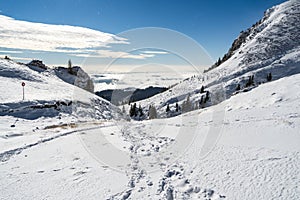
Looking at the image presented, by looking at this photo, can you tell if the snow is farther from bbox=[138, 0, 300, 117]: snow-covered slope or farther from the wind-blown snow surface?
bbox=[138, 0, 300, 117]: snow-covered slope

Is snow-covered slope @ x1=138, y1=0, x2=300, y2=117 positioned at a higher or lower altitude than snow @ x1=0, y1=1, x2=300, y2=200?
higher

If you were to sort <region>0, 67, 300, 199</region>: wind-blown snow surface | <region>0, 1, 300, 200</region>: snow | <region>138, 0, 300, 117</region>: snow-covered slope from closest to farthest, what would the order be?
<region>0, 67, 300, 199</region>: wind-blown snow surface, <region>0, 1, 300, 200</region>: snow, <region>138, 0, 300, 117</region>: snow-covered slope

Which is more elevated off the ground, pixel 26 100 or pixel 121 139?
pixel 26 100

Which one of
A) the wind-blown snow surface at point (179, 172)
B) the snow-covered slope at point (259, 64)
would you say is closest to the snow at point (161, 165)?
the wind-blown snow surface at point (179, 172)

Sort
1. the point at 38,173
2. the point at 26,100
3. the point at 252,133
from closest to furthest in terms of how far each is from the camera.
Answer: the point at 38,173 → the point at 252,133 → the point at 26,100

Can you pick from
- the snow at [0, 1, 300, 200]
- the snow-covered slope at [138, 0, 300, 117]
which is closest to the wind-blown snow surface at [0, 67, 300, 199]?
the snow at [0, 1, 300, 200]

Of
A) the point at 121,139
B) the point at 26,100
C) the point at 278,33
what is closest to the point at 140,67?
the point at 121,139

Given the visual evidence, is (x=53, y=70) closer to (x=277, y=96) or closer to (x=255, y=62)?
(x=277, y=96)

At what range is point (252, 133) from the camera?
11773 mm

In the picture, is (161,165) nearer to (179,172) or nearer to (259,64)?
(179,172)

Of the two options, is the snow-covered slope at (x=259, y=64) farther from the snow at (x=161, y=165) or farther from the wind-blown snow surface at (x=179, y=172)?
the wind-blown snow surface at (x=179, y=172)

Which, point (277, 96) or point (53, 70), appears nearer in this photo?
point (277, 96)

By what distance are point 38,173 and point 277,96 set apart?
24.7m

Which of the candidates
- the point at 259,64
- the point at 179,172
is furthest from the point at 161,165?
the point at 259,64
